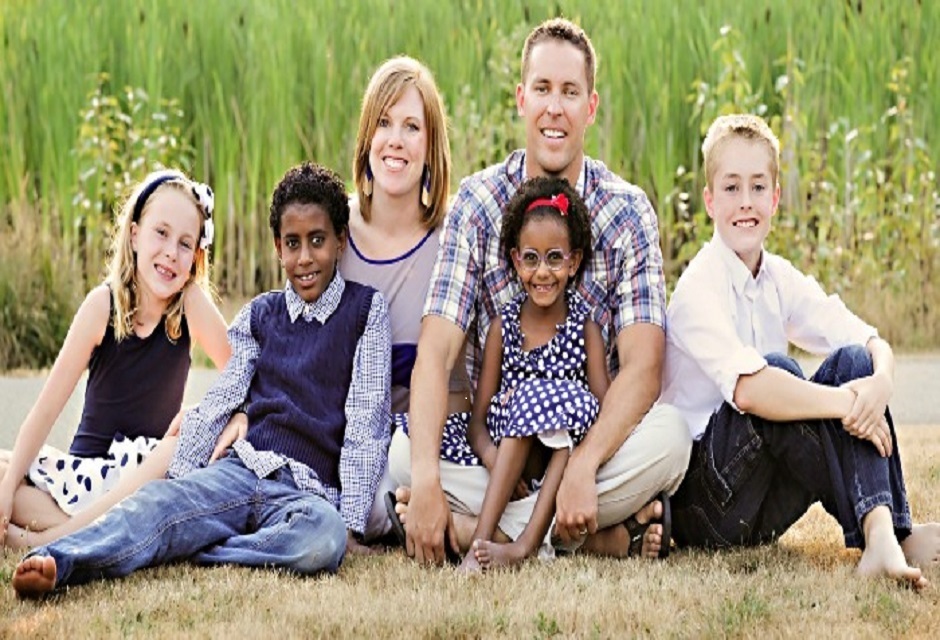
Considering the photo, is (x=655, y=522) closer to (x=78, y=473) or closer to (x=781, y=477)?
(x=781, y=477)

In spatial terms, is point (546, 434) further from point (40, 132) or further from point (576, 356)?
A: point (40, 132)

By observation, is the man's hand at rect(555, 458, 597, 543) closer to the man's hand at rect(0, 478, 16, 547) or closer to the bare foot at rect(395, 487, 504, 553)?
the bare foot at rect(395, 487, 504, 553)

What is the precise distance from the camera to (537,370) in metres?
4.05

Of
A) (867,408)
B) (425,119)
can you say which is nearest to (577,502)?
(867,408)

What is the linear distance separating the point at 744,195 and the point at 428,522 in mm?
1189

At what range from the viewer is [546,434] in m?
3.94

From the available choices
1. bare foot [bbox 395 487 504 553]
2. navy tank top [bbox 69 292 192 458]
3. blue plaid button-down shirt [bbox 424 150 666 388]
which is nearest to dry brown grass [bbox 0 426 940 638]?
bare foot [bbox 395 487 504 553]

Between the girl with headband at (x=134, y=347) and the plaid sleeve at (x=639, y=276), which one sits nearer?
the plaid sleeve at (x=639, y=276)

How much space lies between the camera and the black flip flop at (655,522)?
397 centimetres

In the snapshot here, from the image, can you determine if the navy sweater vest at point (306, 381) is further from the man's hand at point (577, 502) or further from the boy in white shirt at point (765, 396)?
the boy in white shirt at point (765, 396)

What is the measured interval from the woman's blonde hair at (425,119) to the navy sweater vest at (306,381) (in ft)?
1.25

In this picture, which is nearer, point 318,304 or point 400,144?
point 318,304

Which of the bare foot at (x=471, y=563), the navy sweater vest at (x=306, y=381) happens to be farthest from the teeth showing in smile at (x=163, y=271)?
→ the bare foot at (x=471, y=563)

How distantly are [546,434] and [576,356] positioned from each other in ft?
0.81
